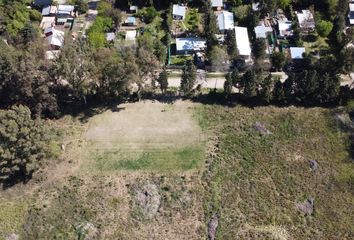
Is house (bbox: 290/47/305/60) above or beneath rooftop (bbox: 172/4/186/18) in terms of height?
beneath

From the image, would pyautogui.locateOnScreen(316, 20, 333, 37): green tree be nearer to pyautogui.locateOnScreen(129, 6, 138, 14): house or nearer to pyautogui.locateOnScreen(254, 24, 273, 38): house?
pyautogui.locateOnScreen(254, 24, 273, 38): house

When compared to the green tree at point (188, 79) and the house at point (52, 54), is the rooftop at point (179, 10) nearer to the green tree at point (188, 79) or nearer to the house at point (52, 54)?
the green tree at point (188, 79)

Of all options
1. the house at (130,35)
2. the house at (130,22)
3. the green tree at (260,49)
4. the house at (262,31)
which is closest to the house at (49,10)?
the house at (130,22)

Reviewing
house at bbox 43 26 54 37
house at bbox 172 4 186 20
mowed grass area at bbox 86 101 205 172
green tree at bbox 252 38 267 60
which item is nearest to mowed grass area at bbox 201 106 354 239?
mowed grass area at bbox 86 101 205 172

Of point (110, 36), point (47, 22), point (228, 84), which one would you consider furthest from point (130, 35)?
point (228, 84)

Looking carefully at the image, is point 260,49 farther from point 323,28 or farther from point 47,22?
point 47,22

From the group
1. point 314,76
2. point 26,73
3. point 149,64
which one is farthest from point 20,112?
point 314,76
